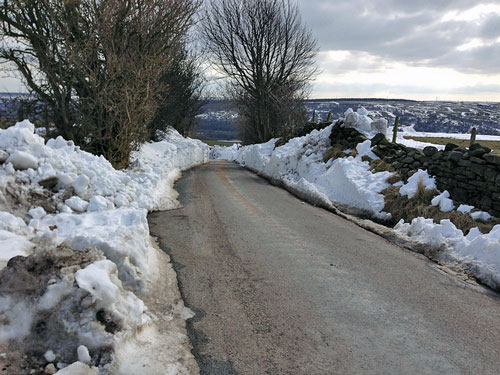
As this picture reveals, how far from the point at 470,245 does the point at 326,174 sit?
7.71 m

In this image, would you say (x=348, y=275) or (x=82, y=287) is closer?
(x=82, y=287)

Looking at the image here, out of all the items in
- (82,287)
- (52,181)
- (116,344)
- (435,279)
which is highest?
(52,181)

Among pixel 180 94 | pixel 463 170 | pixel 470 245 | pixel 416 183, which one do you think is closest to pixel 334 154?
pixel 416 183

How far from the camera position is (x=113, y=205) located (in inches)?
269

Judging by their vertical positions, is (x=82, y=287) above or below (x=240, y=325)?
above

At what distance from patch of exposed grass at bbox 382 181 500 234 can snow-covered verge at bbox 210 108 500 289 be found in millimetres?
170

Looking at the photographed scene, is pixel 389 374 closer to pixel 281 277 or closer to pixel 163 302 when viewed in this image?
pixel 281 277

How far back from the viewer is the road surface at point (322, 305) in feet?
11.2

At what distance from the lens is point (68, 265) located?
357 centimetres

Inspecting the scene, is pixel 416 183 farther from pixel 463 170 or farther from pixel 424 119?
pixel 424 119

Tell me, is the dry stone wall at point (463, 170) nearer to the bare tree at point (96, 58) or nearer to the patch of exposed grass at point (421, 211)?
the patch of exposed grass at point (421, 211)

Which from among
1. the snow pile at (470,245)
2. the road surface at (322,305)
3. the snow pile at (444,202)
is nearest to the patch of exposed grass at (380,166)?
the snow pile at (444,202)

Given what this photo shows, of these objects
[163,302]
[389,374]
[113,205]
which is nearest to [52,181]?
[113,205]

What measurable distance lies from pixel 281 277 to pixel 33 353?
3187 mm
